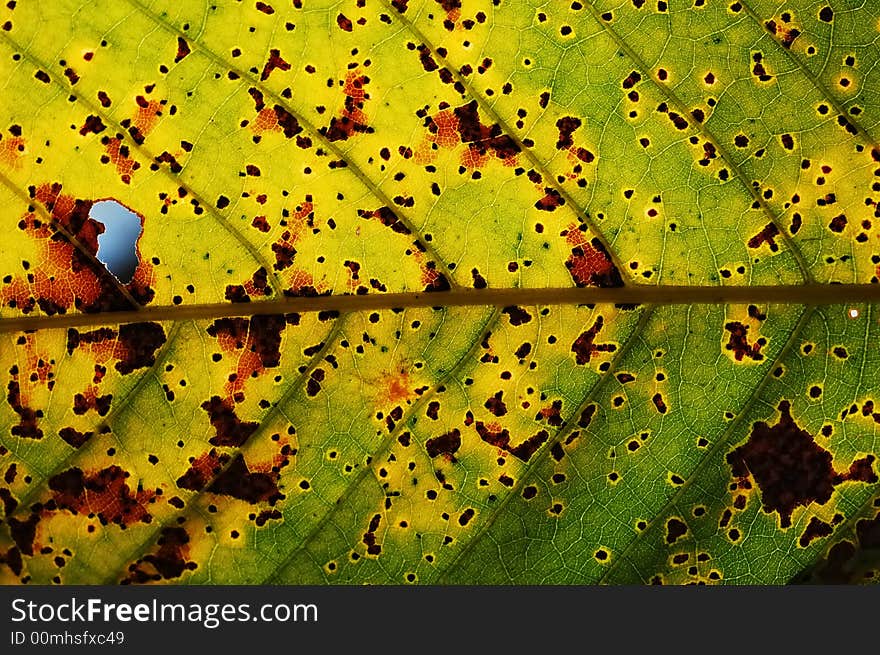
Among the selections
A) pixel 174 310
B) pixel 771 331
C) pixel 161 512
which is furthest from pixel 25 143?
pixel 771 331

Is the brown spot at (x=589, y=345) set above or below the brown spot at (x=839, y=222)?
below

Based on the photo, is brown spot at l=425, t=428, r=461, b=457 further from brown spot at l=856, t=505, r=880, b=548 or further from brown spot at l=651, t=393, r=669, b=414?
brown spot at l=856, t=505, r=880, b=548

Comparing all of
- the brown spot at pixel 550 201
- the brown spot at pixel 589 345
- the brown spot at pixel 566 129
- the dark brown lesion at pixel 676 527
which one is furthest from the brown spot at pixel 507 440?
the brown spot at pixel 566 129

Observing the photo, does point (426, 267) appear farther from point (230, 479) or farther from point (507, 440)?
point (230, 479)

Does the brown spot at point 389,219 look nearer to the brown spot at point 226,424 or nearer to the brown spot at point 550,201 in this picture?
the brown spot at point 550,201

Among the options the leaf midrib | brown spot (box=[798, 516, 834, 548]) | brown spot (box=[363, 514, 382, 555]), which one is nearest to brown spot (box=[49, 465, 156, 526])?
the leaf midrib

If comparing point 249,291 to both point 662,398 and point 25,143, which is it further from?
point 662,398
